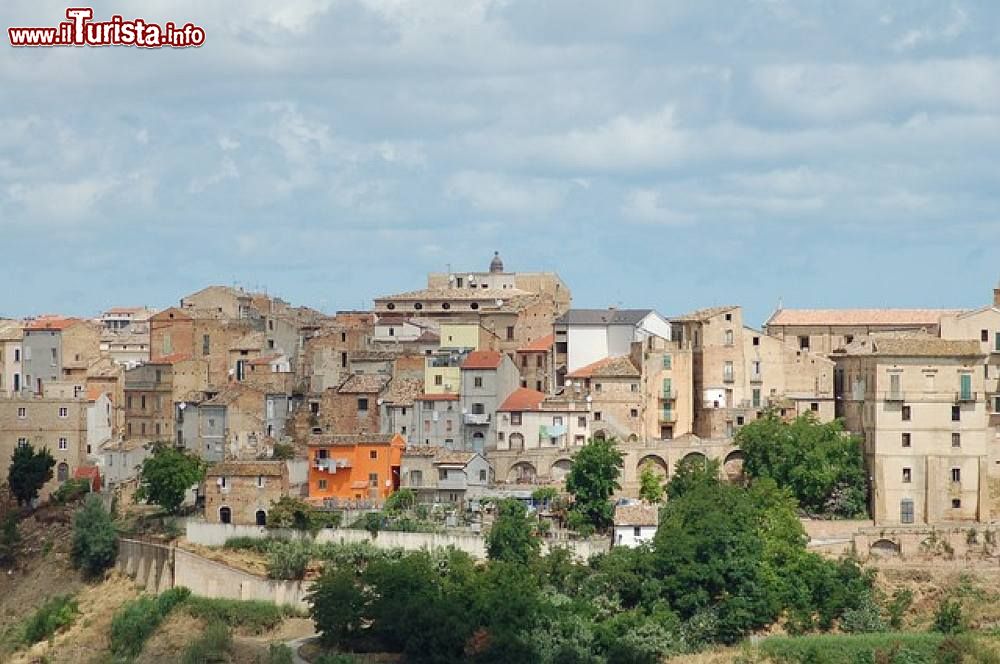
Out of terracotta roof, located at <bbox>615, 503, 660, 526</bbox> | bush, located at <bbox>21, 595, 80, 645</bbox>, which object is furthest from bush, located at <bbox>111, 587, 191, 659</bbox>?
terracotta roof, located at <bbox>615, 503, 660, 526</bbox>

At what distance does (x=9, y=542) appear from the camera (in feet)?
237

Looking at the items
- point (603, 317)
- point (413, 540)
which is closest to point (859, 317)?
point (603, 317)

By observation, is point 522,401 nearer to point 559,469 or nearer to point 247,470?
point 559,469

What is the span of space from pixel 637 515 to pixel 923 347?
9.36 metres

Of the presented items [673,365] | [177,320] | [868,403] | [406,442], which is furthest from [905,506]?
[177,320]

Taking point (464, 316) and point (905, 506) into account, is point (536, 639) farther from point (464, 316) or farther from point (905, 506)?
point (464, 316)

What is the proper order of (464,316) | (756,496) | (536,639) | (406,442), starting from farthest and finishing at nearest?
(464,316) < (406,442) < (756,496) < (536,639)

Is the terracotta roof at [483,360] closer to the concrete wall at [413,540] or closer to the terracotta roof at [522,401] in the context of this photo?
the terracotta roof at [522,401]

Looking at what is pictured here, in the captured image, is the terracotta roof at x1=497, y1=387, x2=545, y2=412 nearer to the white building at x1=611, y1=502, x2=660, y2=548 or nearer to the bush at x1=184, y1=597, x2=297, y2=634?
the white building at x1=611, y1=502, x2=660, y2=548

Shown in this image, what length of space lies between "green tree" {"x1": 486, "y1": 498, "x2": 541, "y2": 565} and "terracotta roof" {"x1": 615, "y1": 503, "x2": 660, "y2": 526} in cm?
253

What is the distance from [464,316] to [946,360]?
18989 mm

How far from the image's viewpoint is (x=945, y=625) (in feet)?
202

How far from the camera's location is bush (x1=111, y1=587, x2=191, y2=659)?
63.4 meters

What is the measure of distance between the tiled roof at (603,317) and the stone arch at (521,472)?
262 inches
